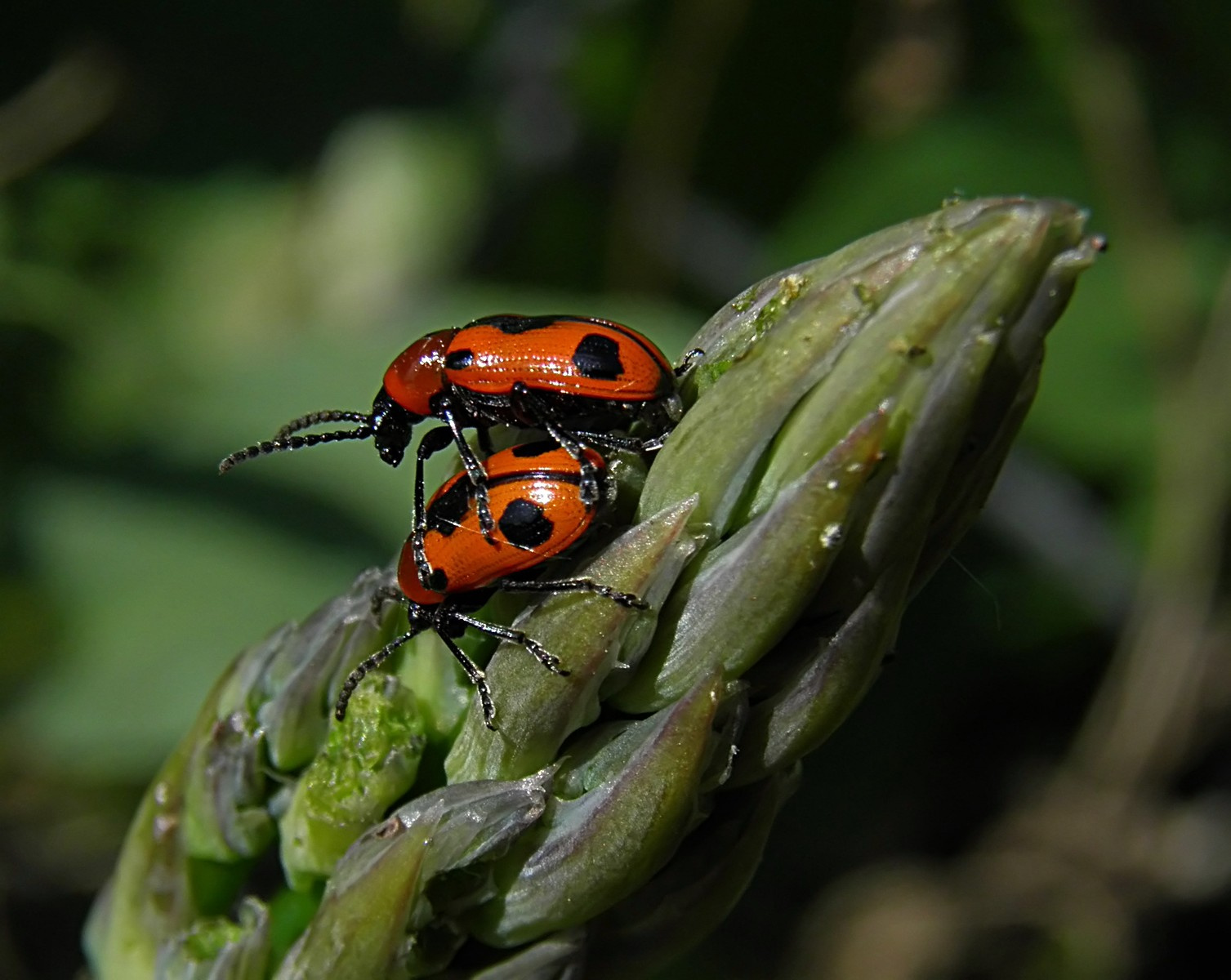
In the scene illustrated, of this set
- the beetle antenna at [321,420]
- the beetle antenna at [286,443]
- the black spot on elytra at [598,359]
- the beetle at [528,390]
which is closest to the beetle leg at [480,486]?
the beetle at [528,390]

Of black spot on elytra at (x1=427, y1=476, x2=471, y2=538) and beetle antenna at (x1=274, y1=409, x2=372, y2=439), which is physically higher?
beetle antenna at (x1=274, y1=409, x2=372, y2=439)

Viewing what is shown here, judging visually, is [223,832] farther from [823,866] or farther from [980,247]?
[823,866]

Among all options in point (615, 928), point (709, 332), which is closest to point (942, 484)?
point (709, 332)

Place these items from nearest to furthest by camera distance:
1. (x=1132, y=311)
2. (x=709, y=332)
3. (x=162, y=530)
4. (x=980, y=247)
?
(x=980, y=247) < (x=709, y=332) < (x=162, y=530) < (x=1132, y=311)

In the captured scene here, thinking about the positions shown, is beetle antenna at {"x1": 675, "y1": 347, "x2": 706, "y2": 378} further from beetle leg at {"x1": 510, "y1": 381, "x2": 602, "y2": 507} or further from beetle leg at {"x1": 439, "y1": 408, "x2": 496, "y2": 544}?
beetle leg at {"x1": 439, "y1": 408, "x2": 496, "y2": 544}

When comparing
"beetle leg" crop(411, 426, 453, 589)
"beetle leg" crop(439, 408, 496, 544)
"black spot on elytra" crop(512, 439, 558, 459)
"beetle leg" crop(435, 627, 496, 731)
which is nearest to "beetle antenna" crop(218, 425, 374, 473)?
"beetle leg" crop(411, 426, 453, 589)

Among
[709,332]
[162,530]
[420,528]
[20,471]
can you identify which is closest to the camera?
[709,332]

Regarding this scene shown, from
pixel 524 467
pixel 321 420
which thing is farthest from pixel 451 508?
pixel 321 420

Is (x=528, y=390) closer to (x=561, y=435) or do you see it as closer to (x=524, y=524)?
(x=561, y=435)
